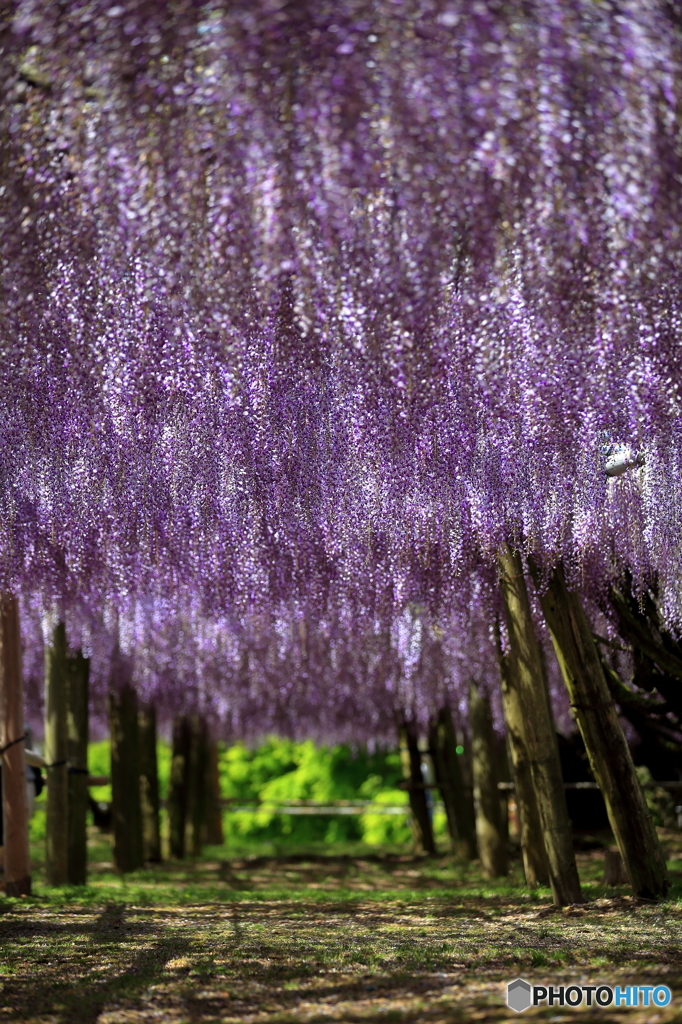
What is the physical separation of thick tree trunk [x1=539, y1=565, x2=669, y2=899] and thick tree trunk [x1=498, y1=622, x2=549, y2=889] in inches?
36.0

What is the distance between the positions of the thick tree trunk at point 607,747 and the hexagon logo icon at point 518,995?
2.92m

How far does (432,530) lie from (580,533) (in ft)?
3.75

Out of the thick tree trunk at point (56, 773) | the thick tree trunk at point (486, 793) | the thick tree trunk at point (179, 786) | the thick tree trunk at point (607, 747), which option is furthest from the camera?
the thick tree trunk at point (179, 786)

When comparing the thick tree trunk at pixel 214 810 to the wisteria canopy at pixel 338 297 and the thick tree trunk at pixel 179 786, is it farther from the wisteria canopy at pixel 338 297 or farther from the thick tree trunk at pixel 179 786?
the wisteria canopy at pixel 338 297

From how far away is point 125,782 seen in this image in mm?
11742

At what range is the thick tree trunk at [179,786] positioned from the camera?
15.0 m

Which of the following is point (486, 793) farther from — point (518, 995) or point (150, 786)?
point (518, 995)

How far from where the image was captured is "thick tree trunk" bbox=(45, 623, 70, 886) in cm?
953

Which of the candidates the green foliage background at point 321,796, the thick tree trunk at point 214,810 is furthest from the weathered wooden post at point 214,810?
the green foliage background at point 321,796

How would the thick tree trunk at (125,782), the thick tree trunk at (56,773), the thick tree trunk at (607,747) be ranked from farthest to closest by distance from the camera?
the thick tree trunk at (125,782), the thick tree trunk at (56,773), the thick tree trunk at (607,747)

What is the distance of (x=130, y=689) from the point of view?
12.0 meters

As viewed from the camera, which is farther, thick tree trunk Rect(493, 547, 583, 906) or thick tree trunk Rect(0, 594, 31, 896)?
thick tree trunk Rect(0, 594, 31, 896)

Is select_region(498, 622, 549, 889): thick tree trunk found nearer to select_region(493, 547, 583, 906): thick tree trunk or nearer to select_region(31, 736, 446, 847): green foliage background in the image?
select_region(493, 547, 583, 906): thick tree trunk

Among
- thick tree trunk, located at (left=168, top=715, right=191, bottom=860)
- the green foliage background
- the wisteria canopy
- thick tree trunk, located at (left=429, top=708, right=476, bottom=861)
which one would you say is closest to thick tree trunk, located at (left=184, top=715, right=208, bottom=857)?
thick tree trunk, located at (left=168, top=715, right=191, bottom=860)
